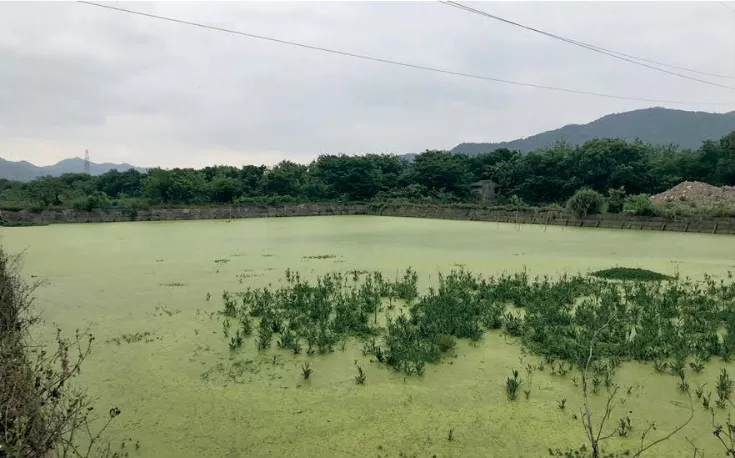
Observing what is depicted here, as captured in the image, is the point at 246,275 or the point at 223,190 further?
the point at 223,190

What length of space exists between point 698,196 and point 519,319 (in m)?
14.3

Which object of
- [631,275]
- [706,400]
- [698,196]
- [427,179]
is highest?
[427,179]

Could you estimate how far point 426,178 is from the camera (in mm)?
22891

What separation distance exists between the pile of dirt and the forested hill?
1936 inches

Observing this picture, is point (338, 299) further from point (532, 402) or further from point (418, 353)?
point (532, 402)

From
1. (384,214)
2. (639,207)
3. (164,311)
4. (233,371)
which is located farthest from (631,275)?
(384,214)

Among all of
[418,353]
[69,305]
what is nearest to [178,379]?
[418,353]

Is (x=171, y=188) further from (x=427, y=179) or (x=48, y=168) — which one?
(x=48, y=168)

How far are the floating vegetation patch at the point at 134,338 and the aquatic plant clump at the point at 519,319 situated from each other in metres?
0.59

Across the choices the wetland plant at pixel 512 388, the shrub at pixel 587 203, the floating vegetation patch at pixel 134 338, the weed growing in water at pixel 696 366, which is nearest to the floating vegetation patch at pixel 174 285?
the floating vegetation patch at pixel 134 338

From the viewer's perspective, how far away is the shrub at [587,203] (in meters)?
12.9

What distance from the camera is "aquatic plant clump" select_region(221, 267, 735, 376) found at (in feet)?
9.82

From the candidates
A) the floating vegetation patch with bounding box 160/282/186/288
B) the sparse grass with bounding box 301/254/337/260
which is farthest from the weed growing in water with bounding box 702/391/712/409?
the sparse grass with bounding box 301/254/337/260

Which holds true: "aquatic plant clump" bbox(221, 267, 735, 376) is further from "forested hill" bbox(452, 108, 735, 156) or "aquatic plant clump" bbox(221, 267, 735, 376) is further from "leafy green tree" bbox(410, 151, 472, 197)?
"forested hill" bbox(452, 108, 735, 156)
